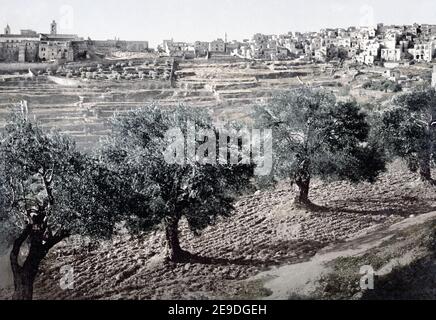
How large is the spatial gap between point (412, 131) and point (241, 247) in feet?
25.1

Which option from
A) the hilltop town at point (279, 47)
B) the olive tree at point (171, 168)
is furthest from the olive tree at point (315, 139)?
the hilltop town at point (279, 47)

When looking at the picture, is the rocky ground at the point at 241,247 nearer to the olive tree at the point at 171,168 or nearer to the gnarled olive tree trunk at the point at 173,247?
the gnarled olive tree trunk at the point at 173,247

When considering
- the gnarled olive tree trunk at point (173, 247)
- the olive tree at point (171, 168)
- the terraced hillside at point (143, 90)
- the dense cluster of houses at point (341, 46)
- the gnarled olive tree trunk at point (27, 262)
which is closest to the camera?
the gnarled olive tree trunk at point (27, 262)

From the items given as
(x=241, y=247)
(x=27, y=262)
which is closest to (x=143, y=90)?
(x=241, y=247)

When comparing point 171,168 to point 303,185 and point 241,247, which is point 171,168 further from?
point 303,185

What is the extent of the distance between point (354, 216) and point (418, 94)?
222 inches

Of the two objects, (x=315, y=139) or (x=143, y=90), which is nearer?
(x=315, y=139)

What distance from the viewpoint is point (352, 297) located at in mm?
9148

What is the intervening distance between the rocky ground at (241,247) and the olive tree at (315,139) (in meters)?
1.07

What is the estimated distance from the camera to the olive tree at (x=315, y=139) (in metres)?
14.5
